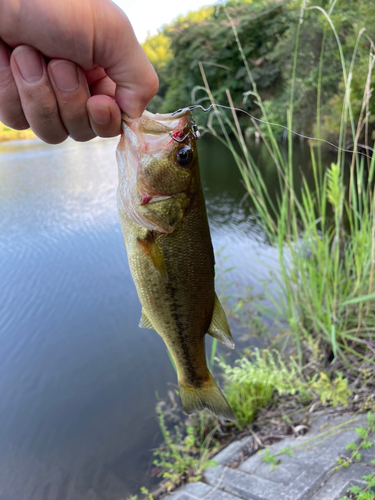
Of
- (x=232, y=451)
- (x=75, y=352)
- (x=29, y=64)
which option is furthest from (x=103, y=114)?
(x=75, y=352)

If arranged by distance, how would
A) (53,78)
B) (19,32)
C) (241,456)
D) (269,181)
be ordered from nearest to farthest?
(19,32) → (53,78) → (241,456) → (269,181)

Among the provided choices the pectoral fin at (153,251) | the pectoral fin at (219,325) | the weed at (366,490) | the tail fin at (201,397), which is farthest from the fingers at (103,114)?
the weed at (366,490)

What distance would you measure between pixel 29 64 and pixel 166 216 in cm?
67

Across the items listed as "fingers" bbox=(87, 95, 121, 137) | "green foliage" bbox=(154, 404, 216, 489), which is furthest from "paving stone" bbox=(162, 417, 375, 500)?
"fingers" bbox=(87, 95, 121, 137)

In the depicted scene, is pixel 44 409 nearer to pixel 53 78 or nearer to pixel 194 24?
pixel 53 78

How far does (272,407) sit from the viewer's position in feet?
11.0

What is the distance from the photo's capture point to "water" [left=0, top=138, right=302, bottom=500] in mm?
3549

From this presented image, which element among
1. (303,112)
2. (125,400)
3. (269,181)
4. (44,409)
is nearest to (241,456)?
(125,400)

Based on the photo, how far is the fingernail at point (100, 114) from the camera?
1146mm

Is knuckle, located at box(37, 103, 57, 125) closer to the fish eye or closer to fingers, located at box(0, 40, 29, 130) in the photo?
fingers, located at box(0, 40, 29, 130)

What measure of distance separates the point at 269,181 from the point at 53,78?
12.2m

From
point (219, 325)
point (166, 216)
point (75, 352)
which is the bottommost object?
point (75, 352)

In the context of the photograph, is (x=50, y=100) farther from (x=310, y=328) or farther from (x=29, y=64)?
(x=310, y=328)

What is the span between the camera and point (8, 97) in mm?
1126
